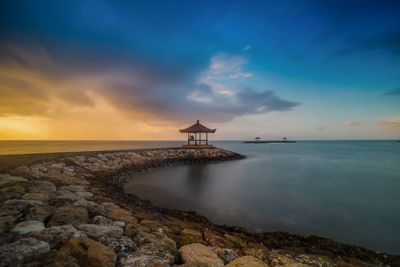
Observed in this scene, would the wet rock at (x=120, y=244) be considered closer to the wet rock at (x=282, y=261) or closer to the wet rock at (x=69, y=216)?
the wet rock at (x=69, y=216)

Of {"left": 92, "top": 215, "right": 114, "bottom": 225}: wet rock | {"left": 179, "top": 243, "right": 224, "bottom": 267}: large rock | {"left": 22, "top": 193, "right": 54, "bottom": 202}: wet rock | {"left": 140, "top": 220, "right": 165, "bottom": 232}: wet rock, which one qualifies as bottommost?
{"left": 179, "top": 243, "right": 224, "bottom": 267}: large rock

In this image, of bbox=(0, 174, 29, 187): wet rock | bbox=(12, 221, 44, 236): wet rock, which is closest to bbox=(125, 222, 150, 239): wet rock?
→ bbox=(12, 221, 44, 236): wet rock

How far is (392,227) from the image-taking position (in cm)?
577

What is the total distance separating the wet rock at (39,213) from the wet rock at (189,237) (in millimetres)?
2302

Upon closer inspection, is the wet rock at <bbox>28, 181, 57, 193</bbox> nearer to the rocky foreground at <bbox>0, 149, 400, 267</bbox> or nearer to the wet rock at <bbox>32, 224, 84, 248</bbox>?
the rocky foreground at <bbox>0, 149, 400, 267</bbox>

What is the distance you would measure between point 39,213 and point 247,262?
11.6 feet

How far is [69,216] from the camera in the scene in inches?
136

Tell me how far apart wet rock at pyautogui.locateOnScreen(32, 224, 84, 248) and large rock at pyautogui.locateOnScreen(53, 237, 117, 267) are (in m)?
0.21

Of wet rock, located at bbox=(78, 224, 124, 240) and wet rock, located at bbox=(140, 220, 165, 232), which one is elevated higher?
wet rock, located at bbox=(78, 224, 124, 240)

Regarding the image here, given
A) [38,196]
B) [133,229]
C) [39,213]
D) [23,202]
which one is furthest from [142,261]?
[38,196]

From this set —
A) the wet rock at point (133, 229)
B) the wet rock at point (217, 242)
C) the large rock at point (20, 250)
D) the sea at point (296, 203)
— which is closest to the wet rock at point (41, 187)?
the large rock at point (20, 250)

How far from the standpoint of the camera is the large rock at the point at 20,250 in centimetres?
221

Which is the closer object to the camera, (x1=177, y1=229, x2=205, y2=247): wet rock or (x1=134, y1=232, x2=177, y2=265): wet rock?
(x1=134, y1=232, x2=177, y2=265): wet rock

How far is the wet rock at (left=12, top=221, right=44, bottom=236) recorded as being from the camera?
110 inches
